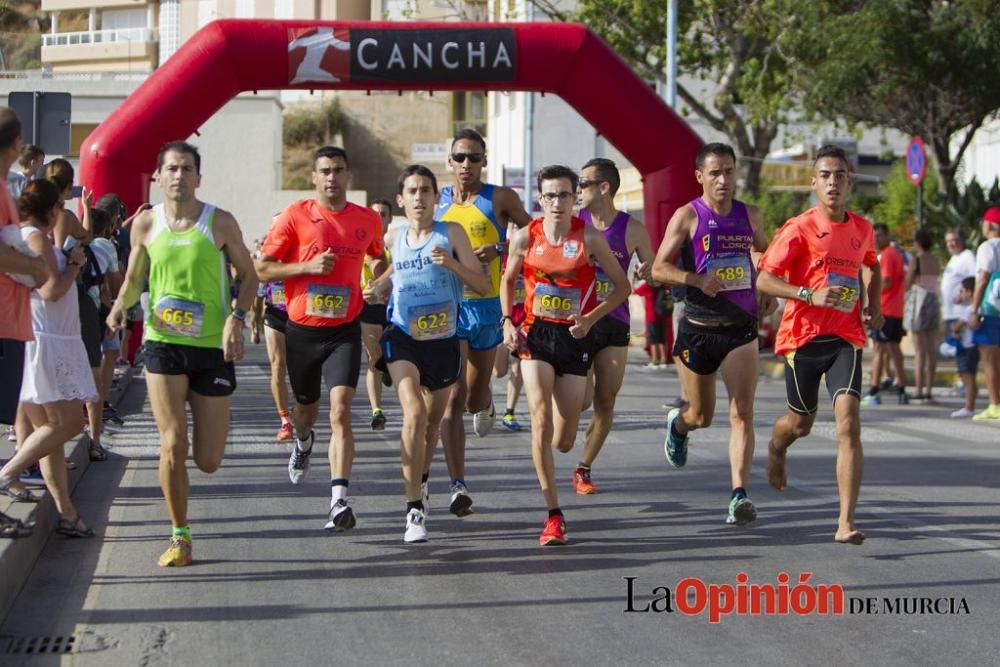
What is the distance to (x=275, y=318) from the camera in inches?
472

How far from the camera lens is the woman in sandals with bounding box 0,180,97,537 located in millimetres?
7789

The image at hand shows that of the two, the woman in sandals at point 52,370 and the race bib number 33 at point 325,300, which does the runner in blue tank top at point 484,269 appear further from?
the woman in sandals at point 52,370

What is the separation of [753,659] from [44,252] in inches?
157

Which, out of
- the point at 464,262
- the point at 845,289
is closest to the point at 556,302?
the point at 464,262

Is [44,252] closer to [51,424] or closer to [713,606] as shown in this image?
[51,424]

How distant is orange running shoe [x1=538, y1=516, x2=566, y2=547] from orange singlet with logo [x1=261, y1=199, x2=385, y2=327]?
1.60 meters

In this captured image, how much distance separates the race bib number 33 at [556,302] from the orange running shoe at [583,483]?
6.04 ft

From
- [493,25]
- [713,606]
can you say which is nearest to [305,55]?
[493,25]

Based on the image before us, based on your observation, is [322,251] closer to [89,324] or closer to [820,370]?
[89,324]

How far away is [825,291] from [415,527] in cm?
250

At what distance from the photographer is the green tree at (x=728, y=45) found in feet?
97.6

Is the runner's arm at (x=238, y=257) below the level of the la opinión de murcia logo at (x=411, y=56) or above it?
below

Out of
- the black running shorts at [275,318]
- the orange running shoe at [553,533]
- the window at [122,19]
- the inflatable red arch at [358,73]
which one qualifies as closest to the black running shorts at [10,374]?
the orange running shoe at [553,533]

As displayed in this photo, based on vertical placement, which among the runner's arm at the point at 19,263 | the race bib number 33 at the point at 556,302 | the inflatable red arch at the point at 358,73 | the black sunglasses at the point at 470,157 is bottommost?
the race bib number 33 at the point at 556,302
